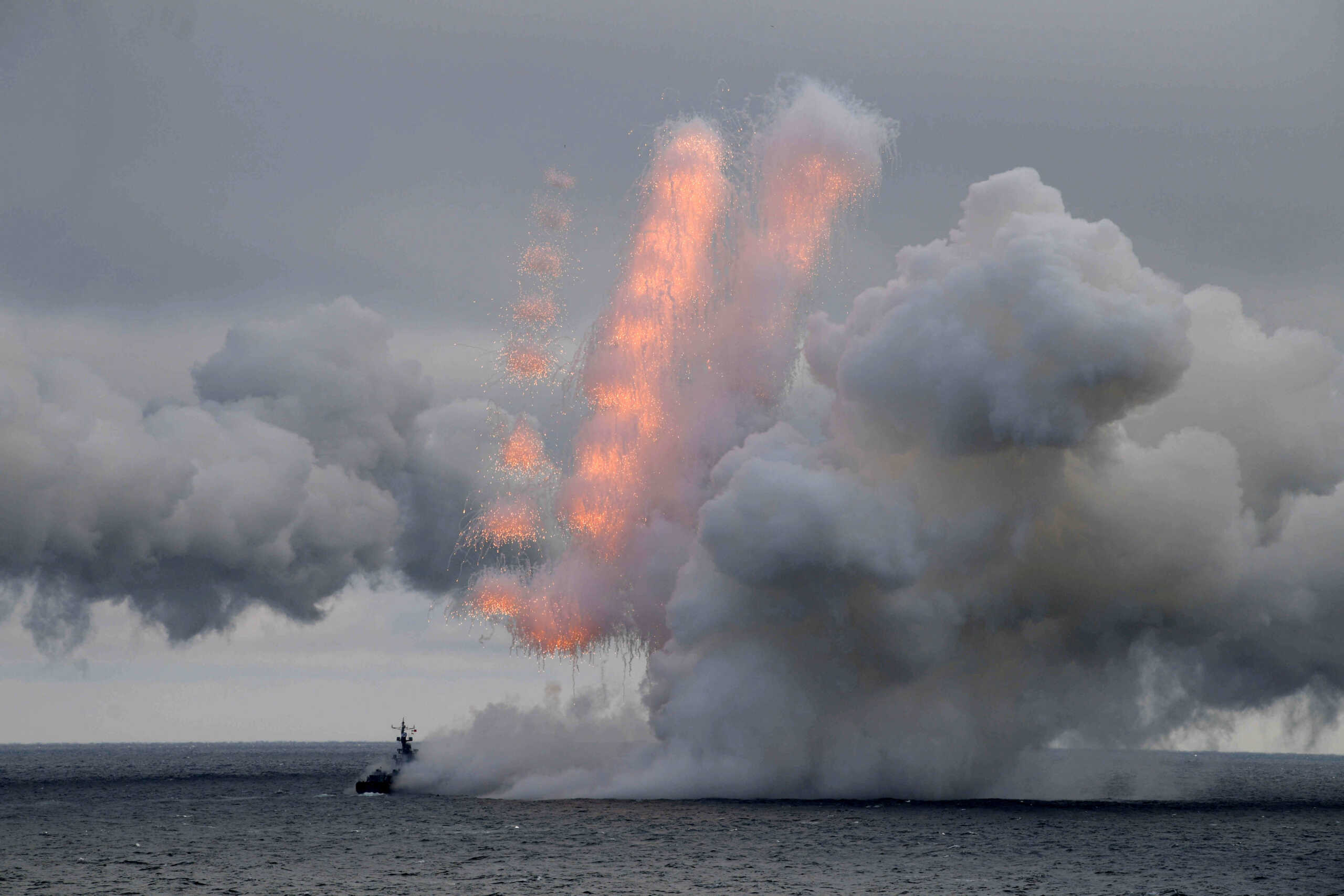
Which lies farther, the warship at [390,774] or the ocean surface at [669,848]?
the warship at [390,774]

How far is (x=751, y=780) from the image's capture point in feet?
422

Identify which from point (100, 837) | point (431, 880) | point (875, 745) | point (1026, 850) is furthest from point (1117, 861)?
point (100, 837)

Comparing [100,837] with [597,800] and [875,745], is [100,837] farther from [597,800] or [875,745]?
[875,745]

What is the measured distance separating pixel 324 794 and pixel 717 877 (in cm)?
11259

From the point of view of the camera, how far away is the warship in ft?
546

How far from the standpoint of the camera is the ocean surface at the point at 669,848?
84.0m

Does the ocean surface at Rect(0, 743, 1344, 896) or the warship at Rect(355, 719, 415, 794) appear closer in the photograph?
the ocean surface at Rect(0, 743, 1344, 896)

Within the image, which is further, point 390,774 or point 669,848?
point 390,774

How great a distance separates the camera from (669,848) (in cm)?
10288

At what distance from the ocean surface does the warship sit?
5.74 meters

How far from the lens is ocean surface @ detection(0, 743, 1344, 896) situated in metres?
84.0

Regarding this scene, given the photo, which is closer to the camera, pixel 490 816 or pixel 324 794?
pixel 490 816

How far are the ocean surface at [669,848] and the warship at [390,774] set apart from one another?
5.74 metres

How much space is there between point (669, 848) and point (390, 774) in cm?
7499
